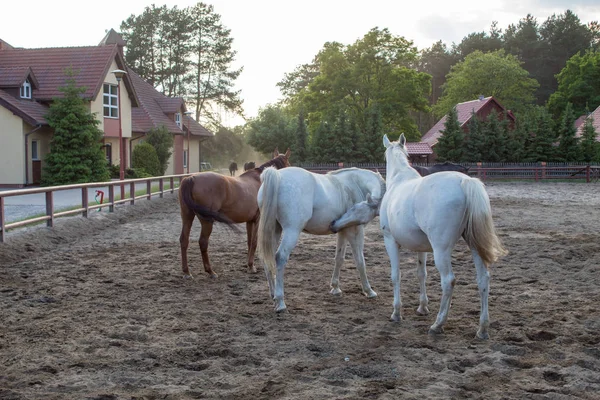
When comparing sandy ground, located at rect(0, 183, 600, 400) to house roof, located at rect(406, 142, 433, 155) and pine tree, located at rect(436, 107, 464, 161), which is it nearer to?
pine tree, located at rect(436, 107, 464, 161)

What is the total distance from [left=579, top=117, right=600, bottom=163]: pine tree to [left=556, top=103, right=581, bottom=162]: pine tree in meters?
Result: 0.43

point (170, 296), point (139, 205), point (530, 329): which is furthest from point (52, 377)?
point (139, 205)

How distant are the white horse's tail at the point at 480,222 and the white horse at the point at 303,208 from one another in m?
1.60

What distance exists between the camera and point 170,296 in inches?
253

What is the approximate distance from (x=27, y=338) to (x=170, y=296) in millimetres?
1846

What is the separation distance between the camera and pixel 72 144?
25484mm

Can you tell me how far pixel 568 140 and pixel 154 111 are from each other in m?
26.2

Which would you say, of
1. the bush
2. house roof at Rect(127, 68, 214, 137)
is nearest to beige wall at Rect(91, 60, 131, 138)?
the bush

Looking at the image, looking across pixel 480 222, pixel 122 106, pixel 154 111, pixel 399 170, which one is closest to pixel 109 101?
pixel 122 106

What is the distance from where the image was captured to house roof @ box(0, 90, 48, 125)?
24609mm

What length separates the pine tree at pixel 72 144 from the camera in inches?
989

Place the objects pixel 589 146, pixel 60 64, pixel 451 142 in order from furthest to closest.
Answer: pixel 451 142, pixel 589 146, pixel 60 64

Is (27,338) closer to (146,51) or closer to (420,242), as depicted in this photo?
(420,242)

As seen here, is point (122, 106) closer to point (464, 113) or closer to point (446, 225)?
point (464, 113)
